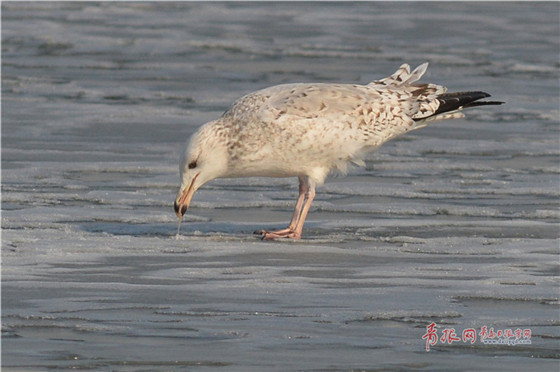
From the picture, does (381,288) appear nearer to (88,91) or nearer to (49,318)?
(49,318)

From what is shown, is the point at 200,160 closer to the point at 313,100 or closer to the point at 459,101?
the point at 313,100

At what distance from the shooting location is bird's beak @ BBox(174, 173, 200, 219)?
8.16m

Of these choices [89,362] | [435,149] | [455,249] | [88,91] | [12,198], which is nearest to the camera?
[89,362]

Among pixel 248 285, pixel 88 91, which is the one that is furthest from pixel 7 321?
pixel 88 91

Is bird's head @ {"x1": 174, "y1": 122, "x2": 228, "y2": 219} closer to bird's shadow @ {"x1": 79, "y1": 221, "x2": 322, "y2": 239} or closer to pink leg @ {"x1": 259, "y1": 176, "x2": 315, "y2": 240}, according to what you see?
bird's shadow @ {"x1": 79, "y1": 221, "x2": 322, "y2": 239}

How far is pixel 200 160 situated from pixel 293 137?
0.58 metres

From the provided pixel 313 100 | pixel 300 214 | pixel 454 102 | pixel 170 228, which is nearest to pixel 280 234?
pixel 300 214

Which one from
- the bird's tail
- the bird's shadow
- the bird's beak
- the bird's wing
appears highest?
the bird's wing

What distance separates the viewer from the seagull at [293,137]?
8.26m

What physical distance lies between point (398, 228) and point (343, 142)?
653mm

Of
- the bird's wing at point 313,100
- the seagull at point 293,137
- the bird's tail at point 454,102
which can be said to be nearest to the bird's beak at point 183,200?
the seagull at point 293,137

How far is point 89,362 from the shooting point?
17.5 feet

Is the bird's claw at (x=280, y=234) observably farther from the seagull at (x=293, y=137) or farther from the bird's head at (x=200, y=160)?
the bird's head at (x=200, y=160)

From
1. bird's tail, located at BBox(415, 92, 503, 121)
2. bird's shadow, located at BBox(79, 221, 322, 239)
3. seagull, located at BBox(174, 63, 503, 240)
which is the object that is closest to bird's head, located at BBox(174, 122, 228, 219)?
seagull, located at BBox(174, 63, 503, 240)
